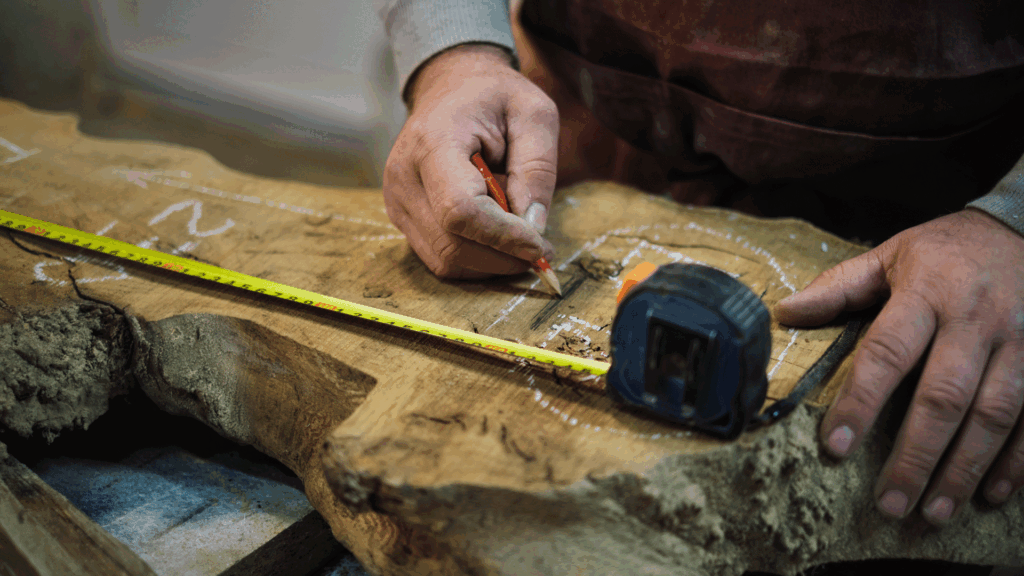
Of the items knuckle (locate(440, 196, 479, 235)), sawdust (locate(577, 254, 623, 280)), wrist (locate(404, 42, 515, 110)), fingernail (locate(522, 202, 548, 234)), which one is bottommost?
sawdust (locate(577, 254, 623, 280))

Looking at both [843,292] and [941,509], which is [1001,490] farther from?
[843,292]

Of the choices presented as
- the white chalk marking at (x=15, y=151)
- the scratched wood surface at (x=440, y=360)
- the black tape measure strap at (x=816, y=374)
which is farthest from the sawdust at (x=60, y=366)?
the black tape measure strap at (x=816, y=374)

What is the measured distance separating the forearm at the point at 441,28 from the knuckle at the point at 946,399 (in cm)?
138

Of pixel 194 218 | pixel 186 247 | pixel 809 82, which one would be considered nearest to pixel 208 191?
pixel 194 218

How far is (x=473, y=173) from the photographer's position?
1391 millimetres

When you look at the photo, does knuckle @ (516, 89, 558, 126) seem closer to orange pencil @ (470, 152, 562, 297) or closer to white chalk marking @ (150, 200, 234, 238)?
orange pencil @ (470, 152, 562, 297)

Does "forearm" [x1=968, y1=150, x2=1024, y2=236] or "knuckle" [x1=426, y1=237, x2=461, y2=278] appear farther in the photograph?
"knuckle" [x1=426, y1=237, x2=461, y2=278]

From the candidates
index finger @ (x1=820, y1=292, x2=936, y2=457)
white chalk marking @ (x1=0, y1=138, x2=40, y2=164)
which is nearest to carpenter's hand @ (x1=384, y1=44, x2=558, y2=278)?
index finger @ (x1=820, y1=292, x2=936, y2=457)

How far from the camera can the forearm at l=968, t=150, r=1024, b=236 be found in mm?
1224

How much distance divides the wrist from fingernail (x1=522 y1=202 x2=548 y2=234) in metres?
0.46

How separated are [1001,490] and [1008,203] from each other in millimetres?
550

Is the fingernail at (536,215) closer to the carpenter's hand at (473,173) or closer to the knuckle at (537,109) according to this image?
the carpenter's hand at (473,173)

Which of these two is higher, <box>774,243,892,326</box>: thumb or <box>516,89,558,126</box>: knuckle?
<box>516,89,558,126</box>: knuckle

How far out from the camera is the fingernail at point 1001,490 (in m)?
1.08
